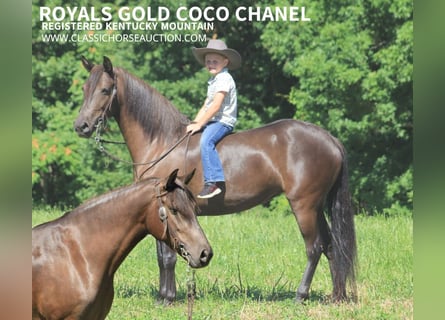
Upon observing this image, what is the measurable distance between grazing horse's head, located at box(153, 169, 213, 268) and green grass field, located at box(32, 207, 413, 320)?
6.87 feet

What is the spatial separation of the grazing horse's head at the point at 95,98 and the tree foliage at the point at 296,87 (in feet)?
1.16

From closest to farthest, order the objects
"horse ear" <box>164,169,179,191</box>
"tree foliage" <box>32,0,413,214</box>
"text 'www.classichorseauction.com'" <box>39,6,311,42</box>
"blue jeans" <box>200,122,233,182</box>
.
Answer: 1. "horse ear" <box>164,169,179,191</box>
2. "text 'www.classichorseauction.com'" <box>39,6,311,42</box>
3. "blue jeans" <box>200,122,233,182</box>
4. "tree foliage" <box>32,0,413,214</box>

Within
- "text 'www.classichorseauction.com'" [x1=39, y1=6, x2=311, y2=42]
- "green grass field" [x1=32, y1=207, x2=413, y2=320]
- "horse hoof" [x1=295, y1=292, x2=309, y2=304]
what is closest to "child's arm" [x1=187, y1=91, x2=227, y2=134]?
"text 'www.classichorseauction.com'" [x1=39, y1=6, x2=311, y2=42]

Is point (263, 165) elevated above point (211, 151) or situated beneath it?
situated beneath

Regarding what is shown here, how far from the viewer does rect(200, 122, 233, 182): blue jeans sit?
7.29m

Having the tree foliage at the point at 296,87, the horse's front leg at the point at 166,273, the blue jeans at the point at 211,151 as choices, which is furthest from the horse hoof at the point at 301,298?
the tree foliage at the point at 296,87

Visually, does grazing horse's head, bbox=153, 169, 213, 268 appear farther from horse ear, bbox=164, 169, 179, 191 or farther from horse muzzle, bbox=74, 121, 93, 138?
horse muzzle, bbox=74, 121, 93, 138

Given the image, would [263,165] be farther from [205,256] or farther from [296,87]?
[205,256]

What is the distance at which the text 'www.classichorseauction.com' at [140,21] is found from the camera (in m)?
6.78

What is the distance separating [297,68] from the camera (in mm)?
9062

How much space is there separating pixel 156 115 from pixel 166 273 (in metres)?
1.48

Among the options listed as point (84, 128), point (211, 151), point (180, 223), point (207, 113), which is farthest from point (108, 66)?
point (180, 223)

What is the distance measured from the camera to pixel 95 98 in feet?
23.9
